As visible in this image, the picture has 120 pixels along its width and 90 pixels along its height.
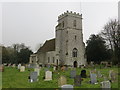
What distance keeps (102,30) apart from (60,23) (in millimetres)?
10449

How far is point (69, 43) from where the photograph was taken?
132ft

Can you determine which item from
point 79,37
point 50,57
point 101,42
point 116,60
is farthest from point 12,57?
point 116,60

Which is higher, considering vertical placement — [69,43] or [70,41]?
[70,41]

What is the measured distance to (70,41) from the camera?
4038cm

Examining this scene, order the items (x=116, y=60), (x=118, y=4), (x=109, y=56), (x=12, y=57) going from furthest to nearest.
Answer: (x=12, y=57) < (x=109, y=56) < (x=116, y=60) < (x=118, y=4)

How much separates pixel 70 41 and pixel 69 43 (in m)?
0.59

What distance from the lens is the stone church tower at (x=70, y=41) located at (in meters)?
39.9

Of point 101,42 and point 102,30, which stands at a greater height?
point 102,30

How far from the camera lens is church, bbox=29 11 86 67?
39969 mm

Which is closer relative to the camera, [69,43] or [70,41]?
[69,43]

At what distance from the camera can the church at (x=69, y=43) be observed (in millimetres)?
39969

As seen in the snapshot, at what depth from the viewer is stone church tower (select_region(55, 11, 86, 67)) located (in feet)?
131

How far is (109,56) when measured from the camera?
46.0 metres

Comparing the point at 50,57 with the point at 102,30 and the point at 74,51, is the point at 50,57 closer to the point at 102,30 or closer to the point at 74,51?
the point at 74,51
